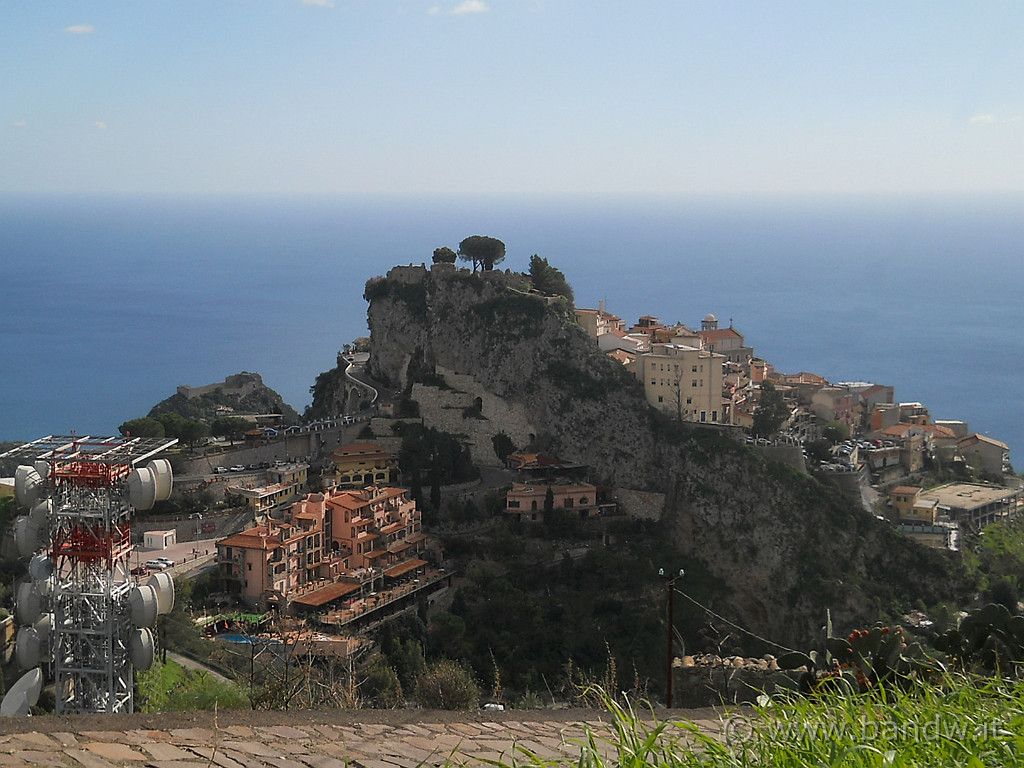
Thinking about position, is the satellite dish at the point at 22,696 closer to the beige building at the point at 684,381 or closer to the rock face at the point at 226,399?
the beige building at the point at 684,381

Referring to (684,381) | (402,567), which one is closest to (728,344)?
(684,381)

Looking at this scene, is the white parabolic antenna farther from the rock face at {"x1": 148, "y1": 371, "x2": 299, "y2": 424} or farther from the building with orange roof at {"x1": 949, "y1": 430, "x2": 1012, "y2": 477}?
the rock face at {"x1": 148, "y1": 371, "x2": 299, "y2": 424}

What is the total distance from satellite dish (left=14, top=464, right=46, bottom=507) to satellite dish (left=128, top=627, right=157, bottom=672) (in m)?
1.66

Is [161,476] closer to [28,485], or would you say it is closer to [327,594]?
[28,485]

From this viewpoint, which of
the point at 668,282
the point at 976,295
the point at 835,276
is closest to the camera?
the point at 976,295

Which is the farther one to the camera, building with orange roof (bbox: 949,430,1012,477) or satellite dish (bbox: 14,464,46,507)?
building with orange roof (bbox: 949,430,1012,477)

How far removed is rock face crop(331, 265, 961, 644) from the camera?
2414 centimetres

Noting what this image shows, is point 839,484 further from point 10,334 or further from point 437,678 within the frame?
point 10,334

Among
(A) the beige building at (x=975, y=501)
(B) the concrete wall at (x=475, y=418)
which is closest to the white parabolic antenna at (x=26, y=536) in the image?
(B) the concrete wall at (x=475, y=418)

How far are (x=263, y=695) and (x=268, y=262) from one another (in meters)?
135

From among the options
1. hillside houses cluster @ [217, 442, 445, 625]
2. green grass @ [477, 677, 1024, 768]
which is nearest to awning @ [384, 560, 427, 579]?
hillside houses cluster @ [217, 442, 445, 625]

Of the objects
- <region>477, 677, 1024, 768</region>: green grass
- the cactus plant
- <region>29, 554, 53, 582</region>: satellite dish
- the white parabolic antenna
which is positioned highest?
<region>477, 677, 1024, 768</region>: green grass

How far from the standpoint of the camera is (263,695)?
5.80 meters

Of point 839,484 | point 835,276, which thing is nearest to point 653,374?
point 839,484
